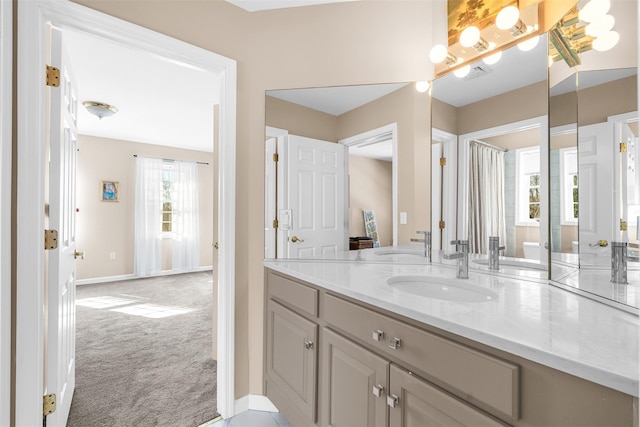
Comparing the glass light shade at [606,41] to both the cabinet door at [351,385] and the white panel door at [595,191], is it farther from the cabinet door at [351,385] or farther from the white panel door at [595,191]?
the cabinet door at [351,385]

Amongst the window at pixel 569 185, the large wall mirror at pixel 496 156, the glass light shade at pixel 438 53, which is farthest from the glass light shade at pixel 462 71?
the window at pixel 569 185

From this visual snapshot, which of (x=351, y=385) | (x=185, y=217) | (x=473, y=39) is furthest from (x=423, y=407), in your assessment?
(x=185, y=217)

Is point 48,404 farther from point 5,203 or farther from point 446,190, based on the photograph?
point 446,190

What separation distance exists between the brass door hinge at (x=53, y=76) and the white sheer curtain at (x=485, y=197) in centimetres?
201

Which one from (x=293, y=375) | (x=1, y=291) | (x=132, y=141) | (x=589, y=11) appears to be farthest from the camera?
(x=132, y=141)

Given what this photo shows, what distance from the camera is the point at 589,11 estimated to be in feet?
3.41

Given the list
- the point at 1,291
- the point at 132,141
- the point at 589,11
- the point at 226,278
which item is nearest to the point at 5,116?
the point at 1,291

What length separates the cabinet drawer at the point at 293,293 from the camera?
4.74 feet


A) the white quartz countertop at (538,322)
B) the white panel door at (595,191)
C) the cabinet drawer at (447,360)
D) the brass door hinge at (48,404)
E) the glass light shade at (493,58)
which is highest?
the glass light shade at (493,58)

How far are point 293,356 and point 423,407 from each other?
31.8 inches

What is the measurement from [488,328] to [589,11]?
1.14 m

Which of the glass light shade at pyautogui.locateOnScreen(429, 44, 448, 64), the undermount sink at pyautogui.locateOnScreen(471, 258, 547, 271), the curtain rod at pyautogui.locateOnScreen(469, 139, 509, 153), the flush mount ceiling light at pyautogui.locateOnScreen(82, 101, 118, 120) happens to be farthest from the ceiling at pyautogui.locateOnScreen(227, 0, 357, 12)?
the flush mount ceiling light at pyautogui.locateOnScreen(82, 101, 118, 120)

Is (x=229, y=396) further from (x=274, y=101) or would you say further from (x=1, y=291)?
(x=274, y=101)

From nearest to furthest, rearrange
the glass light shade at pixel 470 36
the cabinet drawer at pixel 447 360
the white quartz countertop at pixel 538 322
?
1. the white quartz countertop at pixel 538 322
2. the cabinet drawer at pixel 447 360
3. the glass light shade at pixel 470 36
